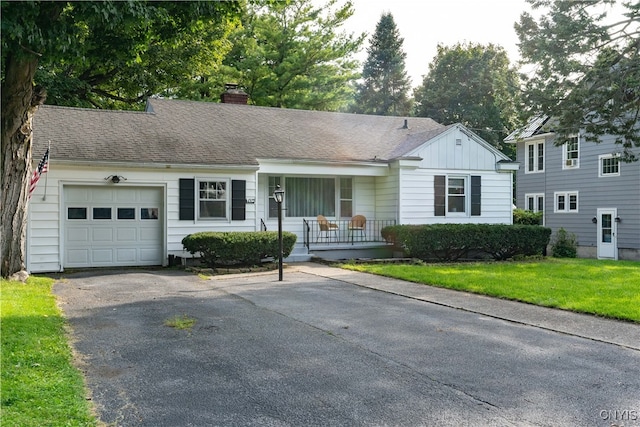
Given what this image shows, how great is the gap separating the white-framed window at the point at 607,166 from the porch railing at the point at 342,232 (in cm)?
1123

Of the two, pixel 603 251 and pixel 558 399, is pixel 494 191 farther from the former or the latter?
pixel 558 399

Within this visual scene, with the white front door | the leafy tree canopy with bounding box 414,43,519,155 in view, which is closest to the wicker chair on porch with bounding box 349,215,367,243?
the white front door

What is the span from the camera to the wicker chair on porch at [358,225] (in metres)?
18.3

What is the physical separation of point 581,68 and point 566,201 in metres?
12.4

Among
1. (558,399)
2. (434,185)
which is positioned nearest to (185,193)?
(434,185)

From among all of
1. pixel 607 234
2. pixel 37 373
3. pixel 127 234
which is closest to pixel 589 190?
pixel 607 234

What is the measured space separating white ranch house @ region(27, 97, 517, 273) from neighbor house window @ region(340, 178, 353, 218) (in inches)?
1.4

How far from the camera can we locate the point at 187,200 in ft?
51.3

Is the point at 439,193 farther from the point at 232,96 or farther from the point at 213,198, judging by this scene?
the point at 232,96

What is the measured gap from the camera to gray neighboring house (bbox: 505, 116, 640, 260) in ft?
73.8

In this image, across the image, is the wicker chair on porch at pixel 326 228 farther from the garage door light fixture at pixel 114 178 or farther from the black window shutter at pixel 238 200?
the garage door light fixture at pixel 114 178

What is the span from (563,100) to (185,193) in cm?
1057

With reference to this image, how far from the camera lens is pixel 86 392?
479 cm

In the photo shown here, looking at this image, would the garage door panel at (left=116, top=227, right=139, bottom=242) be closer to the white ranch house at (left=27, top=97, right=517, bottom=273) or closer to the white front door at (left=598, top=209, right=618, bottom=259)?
the white ranch house at (left=27, top=97, right=517, bottom=273)
